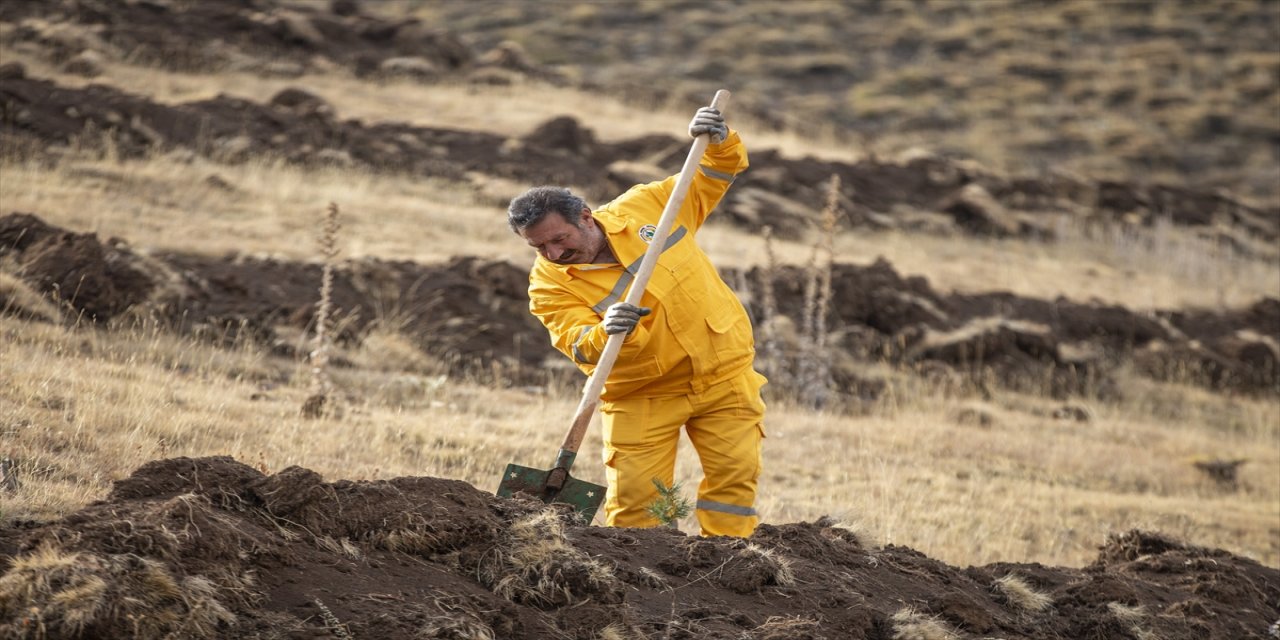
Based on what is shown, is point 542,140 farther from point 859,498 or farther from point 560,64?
point 560,64

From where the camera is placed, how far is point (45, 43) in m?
19.0

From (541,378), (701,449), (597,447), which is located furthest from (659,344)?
(541,378)

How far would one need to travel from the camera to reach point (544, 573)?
4.20 meters

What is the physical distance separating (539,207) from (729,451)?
1.46 meters

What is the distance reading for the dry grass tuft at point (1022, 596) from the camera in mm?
5316

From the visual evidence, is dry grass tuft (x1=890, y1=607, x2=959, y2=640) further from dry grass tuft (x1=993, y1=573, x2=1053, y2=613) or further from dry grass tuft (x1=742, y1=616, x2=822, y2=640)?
dry grass tuft (x1=993, y1=573, x2=1053, y2=613)

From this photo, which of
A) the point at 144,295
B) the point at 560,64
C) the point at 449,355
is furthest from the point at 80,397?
the point at 560,64

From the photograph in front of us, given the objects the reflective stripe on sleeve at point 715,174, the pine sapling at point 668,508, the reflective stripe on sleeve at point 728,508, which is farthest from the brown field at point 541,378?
the reflective stripe on sleeve at point 715,174

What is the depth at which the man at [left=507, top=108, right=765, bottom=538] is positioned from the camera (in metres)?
5.79

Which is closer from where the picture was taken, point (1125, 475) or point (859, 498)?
point (859, 498)

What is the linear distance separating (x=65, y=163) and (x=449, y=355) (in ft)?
19.1

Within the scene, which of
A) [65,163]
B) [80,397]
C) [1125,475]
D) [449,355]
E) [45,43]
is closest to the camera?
[80,397]

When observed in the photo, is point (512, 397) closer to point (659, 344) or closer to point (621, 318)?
point (659, 344)

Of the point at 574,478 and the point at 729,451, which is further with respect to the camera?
the point at 729,451
